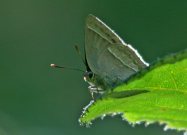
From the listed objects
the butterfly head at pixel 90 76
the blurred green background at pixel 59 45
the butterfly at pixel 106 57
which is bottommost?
the blurred green background at pixel 59 45

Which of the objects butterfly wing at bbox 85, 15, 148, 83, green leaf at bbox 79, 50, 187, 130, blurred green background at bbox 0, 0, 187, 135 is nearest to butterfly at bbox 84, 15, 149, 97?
Result: butterfly wing at bbox 85, 15, 148, 83

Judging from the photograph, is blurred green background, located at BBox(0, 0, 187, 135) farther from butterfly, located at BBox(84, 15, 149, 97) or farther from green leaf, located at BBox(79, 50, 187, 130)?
green leaf, located at BBox(79, 50, 187, 130)

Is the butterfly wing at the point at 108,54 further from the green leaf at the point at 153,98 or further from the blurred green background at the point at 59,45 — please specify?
the blurred green background at the point at 59,45

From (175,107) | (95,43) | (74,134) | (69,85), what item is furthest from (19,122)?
(175,107)

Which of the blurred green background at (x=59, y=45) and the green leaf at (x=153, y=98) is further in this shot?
the blurred green background at (x=59, y=45)

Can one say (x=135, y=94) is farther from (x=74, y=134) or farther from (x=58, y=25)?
(x=58, y=25)

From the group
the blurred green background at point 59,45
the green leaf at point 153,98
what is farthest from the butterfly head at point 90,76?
the blurred green background at point 59,45

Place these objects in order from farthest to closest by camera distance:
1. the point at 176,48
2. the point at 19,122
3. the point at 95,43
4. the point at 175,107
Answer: the point at 176,48, the point at 19,122, the point at 95,43, the point at 175,107
